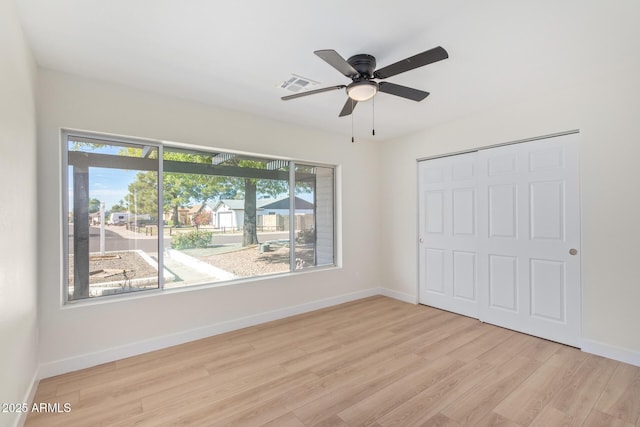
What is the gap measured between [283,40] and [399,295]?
4092mm

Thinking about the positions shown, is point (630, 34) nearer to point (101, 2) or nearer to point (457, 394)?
point (457, 394)

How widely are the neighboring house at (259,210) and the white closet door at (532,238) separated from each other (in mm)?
2511

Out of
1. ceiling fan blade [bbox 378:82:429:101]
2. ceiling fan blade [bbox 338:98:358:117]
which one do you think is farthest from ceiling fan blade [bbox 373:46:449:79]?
ceiling fan blade [bbox 338:98:358:117]

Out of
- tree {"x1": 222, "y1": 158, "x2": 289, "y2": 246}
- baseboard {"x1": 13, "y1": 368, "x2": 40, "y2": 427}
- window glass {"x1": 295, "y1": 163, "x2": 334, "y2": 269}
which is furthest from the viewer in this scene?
window glass {"x1": 295, "y1": 163, "x2": 334, "y2": 269}

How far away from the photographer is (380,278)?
5199 millimetres

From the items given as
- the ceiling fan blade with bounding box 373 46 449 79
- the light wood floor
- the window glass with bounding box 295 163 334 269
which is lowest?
the light wood floor

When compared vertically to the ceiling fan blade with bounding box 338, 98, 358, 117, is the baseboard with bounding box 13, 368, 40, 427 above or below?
below

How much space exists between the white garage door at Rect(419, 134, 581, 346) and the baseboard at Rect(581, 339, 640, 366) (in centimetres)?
12

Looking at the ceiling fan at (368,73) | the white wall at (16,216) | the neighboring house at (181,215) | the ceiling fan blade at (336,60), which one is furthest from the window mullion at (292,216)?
the white wall at (16,216)

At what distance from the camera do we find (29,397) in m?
2.19

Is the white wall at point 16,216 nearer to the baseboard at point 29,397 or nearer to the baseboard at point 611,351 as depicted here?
the baseboard at point 29,397

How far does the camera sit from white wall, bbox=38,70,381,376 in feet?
8.50

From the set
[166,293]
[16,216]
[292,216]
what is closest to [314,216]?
[292,216]

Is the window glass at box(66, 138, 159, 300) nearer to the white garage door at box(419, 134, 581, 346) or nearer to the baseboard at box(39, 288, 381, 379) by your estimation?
the baseboard at box(39, 288, 381, 379)
